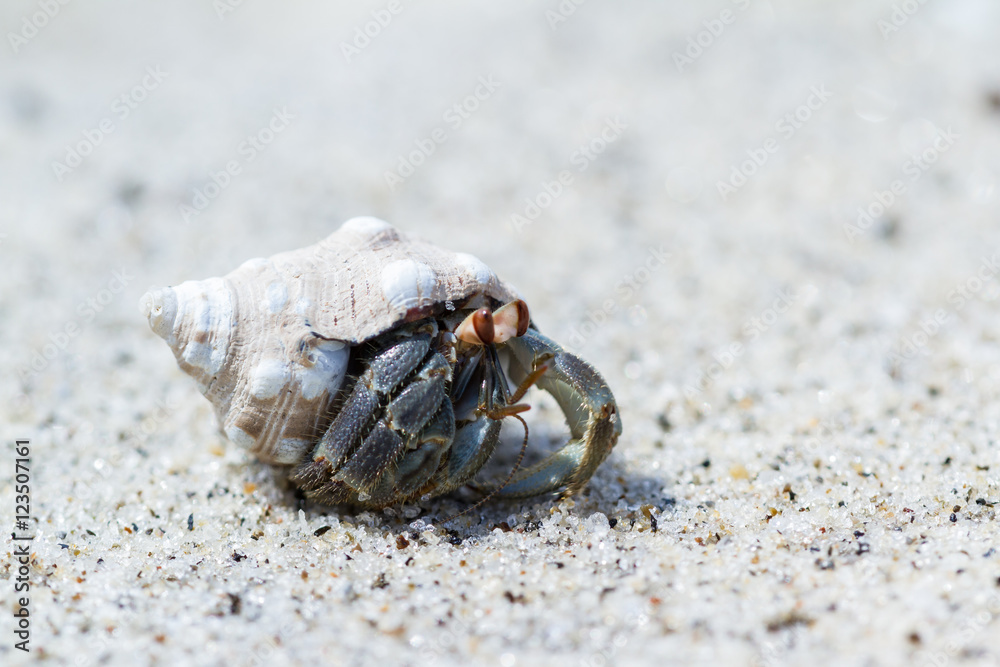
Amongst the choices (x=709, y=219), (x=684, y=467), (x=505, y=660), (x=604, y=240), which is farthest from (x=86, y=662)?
(x=709, y=219)
